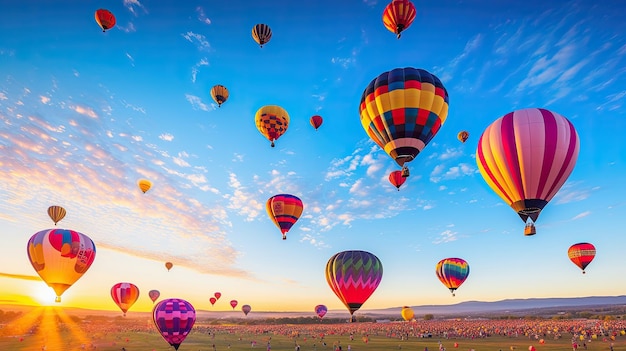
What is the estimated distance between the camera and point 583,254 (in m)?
40.5

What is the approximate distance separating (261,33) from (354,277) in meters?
19.9

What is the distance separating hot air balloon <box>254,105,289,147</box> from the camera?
100 feet

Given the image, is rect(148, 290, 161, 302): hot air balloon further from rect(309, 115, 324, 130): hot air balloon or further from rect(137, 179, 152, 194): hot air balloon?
rect(309, 115, 324, 130): hot air balloon

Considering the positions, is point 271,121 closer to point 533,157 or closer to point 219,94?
point 219,94

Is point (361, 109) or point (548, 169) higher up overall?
point (361, 109)

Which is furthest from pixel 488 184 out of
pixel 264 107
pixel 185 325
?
pixel 185 325

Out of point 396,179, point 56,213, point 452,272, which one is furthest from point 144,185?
point 452,272

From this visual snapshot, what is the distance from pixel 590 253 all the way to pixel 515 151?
3298cm

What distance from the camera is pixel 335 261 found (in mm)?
25594

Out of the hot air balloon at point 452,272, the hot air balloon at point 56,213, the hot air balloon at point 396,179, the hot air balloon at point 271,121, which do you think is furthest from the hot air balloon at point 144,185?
the hot air balloon at point 452,272

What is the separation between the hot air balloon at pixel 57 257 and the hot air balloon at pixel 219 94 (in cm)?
1540

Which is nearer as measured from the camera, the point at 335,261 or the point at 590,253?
the point at 335,261

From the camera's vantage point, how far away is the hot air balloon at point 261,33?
99.1 feet

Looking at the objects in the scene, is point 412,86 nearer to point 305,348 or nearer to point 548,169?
point 548,169
